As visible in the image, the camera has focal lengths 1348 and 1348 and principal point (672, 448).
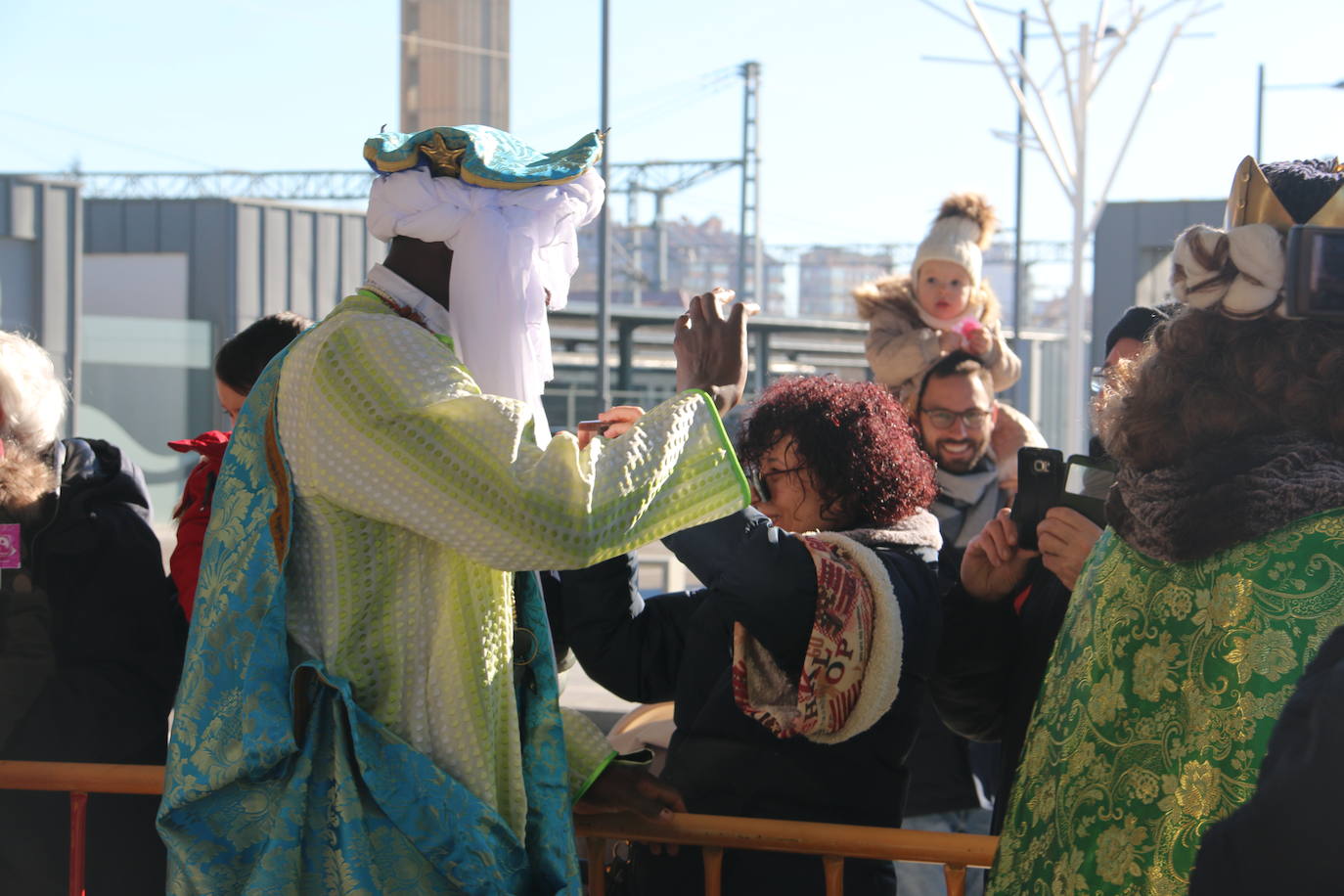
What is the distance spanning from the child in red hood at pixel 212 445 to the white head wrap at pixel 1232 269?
1.87 metres

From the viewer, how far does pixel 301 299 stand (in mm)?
19016

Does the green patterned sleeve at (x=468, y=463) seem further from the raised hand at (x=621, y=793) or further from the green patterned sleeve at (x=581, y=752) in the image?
the raised hand at (x=621, y=793)

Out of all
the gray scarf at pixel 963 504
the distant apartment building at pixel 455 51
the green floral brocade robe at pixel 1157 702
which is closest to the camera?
the green floral brocade robe at pixel 1157 702

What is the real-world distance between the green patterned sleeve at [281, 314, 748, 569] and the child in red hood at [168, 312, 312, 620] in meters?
1.03

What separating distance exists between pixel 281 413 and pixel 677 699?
1.02 meters

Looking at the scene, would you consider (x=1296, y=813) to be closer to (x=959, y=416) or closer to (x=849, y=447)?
(x=849, y=447)

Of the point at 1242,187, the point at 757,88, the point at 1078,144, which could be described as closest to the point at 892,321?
the point at 1242,187

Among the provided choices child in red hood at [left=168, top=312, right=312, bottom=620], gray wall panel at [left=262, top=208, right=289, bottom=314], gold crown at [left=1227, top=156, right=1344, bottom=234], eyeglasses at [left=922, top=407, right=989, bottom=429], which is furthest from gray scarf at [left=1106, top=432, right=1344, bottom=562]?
gray wall panel at [left=262, top=208, right=289, bottom=314]

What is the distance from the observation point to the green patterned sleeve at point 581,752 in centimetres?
209

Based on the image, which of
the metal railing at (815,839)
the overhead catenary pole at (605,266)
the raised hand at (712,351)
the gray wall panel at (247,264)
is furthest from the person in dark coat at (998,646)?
the gray wall panel at (247,264)

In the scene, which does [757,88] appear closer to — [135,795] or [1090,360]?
[1090,360]

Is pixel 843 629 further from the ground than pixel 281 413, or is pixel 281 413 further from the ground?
→ pixel 281 413

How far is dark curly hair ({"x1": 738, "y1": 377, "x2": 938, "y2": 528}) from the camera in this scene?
8.24ft

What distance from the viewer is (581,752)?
2.11 m
